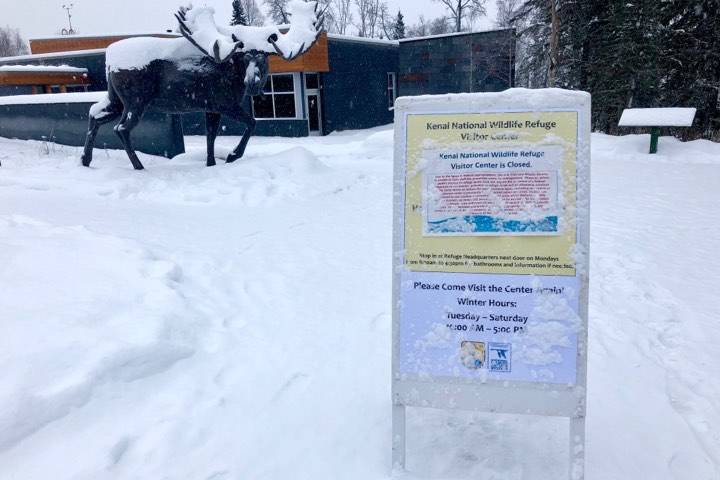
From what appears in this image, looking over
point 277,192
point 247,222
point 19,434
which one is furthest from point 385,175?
point 19,434

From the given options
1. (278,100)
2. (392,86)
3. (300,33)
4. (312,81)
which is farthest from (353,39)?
(300,33)

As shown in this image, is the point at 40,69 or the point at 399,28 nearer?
the point at 40,69

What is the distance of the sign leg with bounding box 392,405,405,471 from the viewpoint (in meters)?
2.39

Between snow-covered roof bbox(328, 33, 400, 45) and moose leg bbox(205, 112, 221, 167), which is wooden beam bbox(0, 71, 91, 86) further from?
moose leg bbox(205, 112, 221, 167)

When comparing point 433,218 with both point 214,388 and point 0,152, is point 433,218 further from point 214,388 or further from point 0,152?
point 0,152

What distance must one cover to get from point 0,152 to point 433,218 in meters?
12.6

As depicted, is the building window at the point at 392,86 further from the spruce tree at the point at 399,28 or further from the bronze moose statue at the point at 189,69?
the spruce tree at the point at 399,28

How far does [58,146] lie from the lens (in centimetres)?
1265

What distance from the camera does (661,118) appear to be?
12.4 m

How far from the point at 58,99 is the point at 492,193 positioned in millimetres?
13664

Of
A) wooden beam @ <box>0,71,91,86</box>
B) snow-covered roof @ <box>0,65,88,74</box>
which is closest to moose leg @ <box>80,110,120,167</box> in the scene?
snow-covered roof @ <box>0,65,88,74</box>

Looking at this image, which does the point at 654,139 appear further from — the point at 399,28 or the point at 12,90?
the point at 399,28

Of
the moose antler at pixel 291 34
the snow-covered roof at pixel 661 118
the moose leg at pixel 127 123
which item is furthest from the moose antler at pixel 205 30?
the snow-covered roof at pixel 661 118

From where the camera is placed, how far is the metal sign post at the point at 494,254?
2176mm
